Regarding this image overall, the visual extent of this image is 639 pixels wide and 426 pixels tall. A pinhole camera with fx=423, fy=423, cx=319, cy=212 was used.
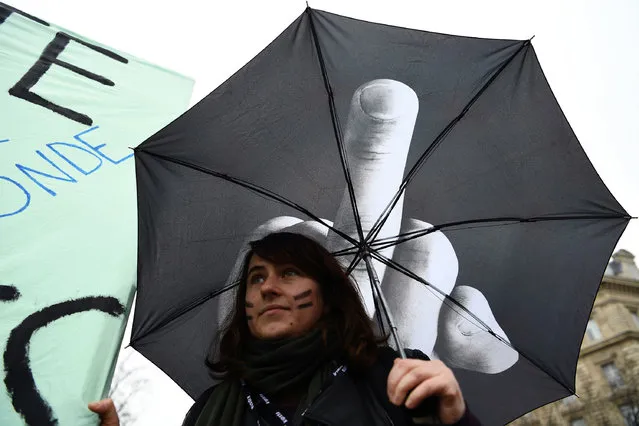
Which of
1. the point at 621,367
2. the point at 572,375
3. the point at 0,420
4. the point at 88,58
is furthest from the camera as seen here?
the point at 621,367

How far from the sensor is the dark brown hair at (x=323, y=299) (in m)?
1.87

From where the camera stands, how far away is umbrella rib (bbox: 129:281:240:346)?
2.20 metres

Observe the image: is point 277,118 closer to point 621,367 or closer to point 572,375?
point 572,375

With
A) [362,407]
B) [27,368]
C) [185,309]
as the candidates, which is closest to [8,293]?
[27,368]

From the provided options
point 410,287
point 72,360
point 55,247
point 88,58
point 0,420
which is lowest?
point 0,420

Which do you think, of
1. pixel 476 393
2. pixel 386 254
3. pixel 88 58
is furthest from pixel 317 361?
pixel 88 58

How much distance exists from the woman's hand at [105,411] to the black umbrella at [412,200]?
63 cm

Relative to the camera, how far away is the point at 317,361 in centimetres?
175

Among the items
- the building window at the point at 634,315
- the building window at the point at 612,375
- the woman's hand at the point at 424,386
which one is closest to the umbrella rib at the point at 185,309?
the woman's hand at the point at 424,386

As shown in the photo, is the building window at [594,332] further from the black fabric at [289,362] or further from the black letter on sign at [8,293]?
the black letter on sign at [8,293]

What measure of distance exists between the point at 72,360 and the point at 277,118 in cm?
137

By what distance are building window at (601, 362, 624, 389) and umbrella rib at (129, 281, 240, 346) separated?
86.0 feet

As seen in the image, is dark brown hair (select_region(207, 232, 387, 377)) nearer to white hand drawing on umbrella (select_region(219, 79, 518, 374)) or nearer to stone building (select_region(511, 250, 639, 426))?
white hand drawing on umbrella (select_region(219, 79, 518, 374))

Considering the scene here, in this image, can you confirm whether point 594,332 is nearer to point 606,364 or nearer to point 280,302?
point 606,364
